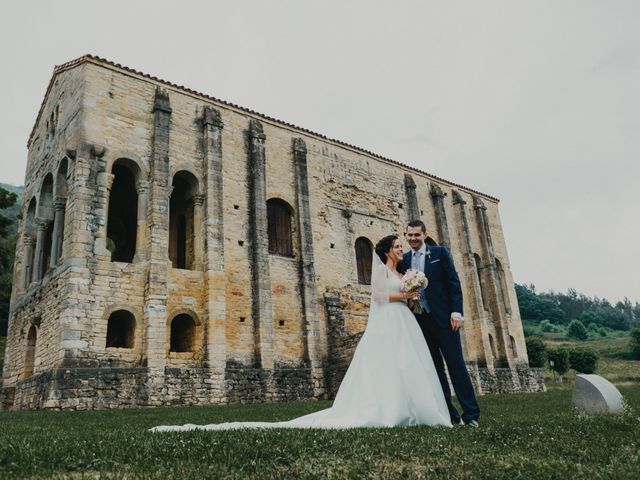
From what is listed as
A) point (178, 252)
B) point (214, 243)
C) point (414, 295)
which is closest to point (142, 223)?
point (214, 243)

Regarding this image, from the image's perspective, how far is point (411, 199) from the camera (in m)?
22.7

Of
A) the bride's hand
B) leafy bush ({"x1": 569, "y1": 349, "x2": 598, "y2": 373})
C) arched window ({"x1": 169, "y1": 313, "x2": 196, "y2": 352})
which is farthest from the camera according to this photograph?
leafy bush ({"x1": 569, "y1": 349, "x2": 598, "y2": 373})

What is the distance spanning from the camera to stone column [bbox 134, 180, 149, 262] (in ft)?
45.8

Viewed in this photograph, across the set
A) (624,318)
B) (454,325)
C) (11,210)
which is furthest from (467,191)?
(624,318)

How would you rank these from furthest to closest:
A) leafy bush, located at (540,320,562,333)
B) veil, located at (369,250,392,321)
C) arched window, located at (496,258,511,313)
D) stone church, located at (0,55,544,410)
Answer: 1. leafy bush, located at (540,320,562,333)
2. arched window, located at (496,258,511,313)
3. stone church, located at (0,55,544,410)
4. veil, located at (369,250,392,321)

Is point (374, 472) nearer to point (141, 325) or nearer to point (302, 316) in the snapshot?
point (141, 325)

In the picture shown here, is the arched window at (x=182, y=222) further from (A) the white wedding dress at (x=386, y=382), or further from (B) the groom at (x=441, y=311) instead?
(B) the groom at (x=441, y=311)

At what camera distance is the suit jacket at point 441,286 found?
5852 mm

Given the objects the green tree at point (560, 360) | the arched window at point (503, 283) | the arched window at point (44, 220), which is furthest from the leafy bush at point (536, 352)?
the arched window at point (44, 220)

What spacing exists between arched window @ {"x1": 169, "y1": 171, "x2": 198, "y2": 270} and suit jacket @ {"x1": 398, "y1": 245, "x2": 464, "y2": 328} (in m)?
11.0

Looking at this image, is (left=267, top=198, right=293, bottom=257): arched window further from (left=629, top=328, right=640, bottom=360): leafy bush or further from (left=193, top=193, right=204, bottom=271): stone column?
(left=629, top=328, right=640, bottom=360): leafy bush

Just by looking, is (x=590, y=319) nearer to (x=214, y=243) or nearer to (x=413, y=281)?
(x=214, y=243)

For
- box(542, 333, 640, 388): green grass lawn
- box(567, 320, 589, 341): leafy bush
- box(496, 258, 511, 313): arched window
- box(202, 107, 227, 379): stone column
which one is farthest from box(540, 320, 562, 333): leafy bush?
box(202, 107, 227, 379): stone column

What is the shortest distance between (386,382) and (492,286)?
2154 cm
